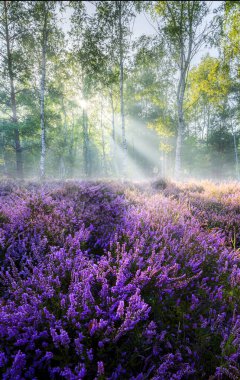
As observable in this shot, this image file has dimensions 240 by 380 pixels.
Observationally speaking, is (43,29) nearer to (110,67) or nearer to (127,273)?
(110,67)

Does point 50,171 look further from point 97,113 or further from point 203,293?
point 203,293

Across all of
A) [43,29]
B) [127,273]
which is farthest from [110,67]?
[127,273]

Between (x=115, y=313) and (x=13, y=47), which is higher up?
(x=13, y=47)

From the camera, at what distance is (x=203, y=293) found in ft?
5.34

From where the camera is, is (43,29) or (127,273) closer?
(127,273)

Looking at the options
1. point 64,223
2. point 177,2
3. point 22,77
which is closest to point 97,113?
point 22,77

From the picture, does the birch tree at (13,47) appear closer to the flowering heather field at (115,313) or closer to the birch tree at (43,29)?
the birch tree at (43,29)

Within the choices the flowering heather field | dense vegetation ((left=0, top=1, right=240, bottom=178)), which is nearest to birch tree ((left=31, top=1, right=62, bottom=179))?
dense vegetation ((left=0, top=1, right=240, bottom=178))

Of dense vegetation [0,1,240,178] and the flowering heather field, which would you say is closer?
the flowering heather field

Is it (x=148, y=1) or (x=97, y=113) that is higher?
(x=148, y=1)

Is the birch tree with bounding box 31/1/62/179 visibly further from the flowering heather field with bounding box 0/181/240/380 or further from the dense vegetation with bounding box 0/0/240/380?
the flowering heather field with bounding box 0/181/240/380

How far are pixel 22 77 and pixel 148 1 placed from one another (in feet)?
30.5

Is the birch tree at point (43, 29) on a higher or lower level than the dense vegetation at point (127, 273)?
higher

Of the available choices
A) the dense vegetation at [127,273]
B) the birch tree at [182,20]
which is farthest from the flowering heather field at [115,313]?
the birch tree at [182,20]
